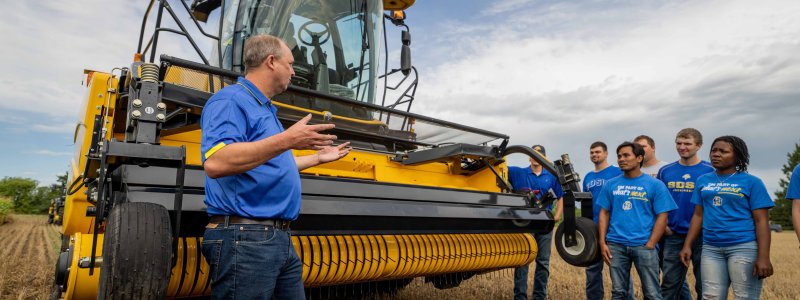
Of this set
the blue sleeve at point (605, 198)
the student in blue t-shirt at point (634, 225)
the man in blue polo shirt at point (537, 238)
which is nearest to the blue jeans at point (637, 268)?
the student in blue t-shirt at point (634, 225)

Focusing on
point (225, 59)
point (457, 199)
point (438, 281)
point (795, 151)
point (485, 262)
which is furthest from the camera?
point (795, 151)

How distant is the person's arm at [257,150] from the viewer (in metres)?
1.74

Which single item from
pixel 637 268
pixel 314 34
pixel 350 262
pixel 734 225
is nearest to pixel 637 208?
pixel 637 268

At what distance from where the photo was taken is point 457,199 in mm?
3605

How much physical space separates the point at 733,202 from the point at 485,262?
165 cm

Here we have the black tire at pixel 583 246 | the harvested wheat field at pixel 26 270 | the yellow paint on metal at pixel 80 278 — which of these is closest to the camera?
the yellow paint on metal at pixel 80 278

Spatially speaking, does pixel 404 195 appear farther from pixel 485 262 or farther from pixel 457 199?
pixel 485 262

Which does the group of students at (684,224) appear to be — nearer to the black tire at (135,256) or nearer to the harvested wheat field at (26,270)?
the black tire at (135,256)

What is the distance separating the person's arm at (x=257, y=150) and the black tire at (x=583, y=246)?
2347 millimetres

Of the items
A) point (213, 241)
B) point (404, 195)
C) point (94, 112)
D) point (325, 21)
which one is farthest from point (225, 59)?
point (213, 241)

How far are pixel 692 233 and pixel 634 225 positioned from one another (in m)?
0.40

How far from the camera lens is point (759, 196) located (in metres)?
3.40

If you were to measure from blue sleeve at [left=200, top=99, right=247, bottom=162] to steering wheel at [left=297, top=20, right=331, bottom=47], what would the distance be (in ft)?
9.67

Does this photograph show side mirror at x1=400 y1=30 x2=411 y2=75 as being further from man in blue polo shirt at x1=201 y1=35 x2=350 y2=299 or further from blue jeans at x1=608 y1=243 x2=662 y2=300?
man in blue polo shirt at x1=201 y1=35 x2=350 y2=299
